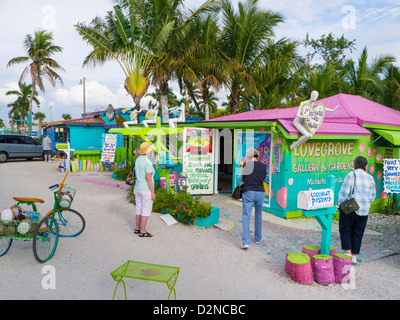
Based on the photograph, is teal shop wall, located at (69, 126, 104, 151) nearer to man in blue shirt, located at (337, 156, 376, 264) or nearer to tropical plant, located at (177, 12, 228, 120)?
tropical plant, located at (177, 12, 228, 120)

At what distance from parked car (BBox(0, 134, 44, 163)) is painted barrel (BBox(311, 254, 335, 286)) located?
19358 millimetres

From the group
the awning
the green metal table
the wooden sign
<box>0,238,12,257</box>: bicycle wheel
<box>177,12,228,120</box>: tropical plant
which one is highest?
<box>177,12,228,120</box>: tropical plant

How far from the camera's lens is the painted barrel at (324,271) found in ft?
14.4

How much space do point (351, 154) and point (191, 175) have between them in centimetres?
447

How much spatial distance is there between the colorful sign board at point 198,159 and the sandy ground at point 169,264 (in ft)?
8.30

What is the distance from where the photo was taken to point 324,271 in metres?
4.38

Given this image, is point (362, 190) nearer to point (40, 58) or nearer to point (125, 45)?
point (125, 45)

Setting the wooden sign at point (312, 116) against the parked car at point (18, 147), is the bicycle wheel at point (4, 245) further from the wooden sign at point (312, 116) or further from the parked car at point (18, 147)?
the parked car at point (18, 147)

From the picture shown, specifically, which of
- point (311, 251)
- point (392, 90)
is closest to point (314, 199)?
point (311, 251)

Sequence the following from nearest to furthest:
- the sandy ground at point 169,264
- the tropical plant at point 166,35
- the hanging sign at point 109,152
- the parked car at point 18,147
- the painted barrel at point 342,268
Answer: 1. the sandy ground at point 169,264
2. the painted barrel at point 342,268
3. the hanging sign at point 109,152
4. the tropical plant at point 166,35
5. the parked car at point 18,147

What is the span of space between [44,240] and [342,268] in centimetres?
422

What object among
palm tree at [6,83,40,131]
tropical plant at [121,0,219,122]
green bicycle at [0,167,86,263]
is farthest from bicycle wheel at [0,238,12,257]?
palm tree at [6,83,40,131]

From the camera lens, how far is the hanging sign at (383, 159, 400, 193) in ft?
29.3

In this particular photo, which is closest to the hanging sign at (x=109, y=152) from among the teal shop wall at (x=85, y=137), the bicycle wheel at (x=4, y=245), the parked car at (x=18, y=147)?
the parked car at (x=18, y=147)
